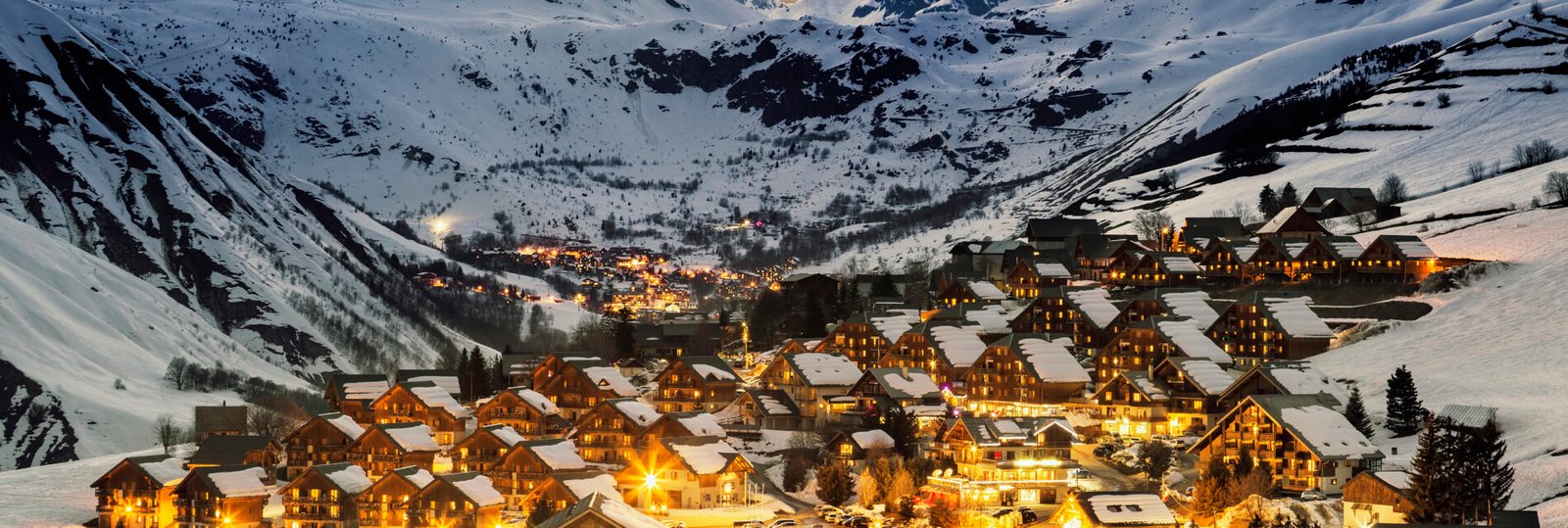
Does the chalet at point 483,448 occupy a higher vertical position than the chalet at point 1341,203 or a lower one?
lower

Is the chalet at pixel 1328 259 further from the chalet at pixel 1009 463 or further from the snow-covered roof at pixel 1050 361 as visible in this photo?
the chalet at pixel 1009 463

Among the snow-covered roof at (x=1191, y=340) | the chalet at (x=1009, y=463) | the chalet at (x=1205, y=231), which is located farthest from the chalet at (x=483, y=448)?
the chalet at (x=1205, y=231)

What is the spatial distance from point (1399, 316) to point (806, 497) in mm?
49501

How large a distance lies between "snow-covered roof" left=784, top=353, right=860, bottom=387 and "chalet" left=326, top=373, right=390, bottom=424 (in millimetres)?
30005

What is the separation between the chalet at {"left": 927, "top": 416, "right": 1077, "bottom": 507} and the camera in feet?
316

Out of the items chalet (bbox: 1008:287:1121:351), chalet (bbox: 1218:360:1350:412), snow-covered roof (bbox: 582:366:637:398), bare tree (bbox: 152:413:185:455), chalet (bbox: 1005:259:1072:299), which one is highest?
chalet (bbox: 1005:259:1072:299)

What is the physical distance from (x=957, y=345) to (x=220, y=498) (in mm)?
51957

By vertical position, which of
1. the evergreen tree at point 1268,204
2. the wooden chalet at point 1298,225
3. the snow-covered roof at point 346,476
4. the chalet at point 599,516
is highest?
the evergreen tree at point 1268,204

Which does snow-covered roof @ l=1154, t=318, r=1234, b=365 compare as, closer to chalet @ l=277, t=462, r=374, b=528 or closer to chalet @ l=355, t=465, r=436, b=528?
chalet @ l=355, t=465, r=436, b=528

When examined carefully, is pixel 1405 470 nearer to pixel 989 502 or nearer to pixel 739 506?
pixel 989 502

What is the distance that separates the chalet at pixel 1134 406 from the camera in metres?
111

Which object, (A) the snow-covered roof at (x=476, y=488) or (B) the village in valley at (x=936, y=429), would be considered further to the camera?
(A) the snow-covered roof at (x=476, y=488)

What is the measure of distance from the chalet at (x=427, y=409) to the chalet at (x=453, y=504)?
24175mm

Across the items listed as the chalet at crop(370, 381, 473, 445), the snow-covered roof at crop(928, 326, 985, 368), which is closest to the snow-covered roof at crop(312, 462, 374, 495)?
the chalet at crop(370, 381, 473, 445)
